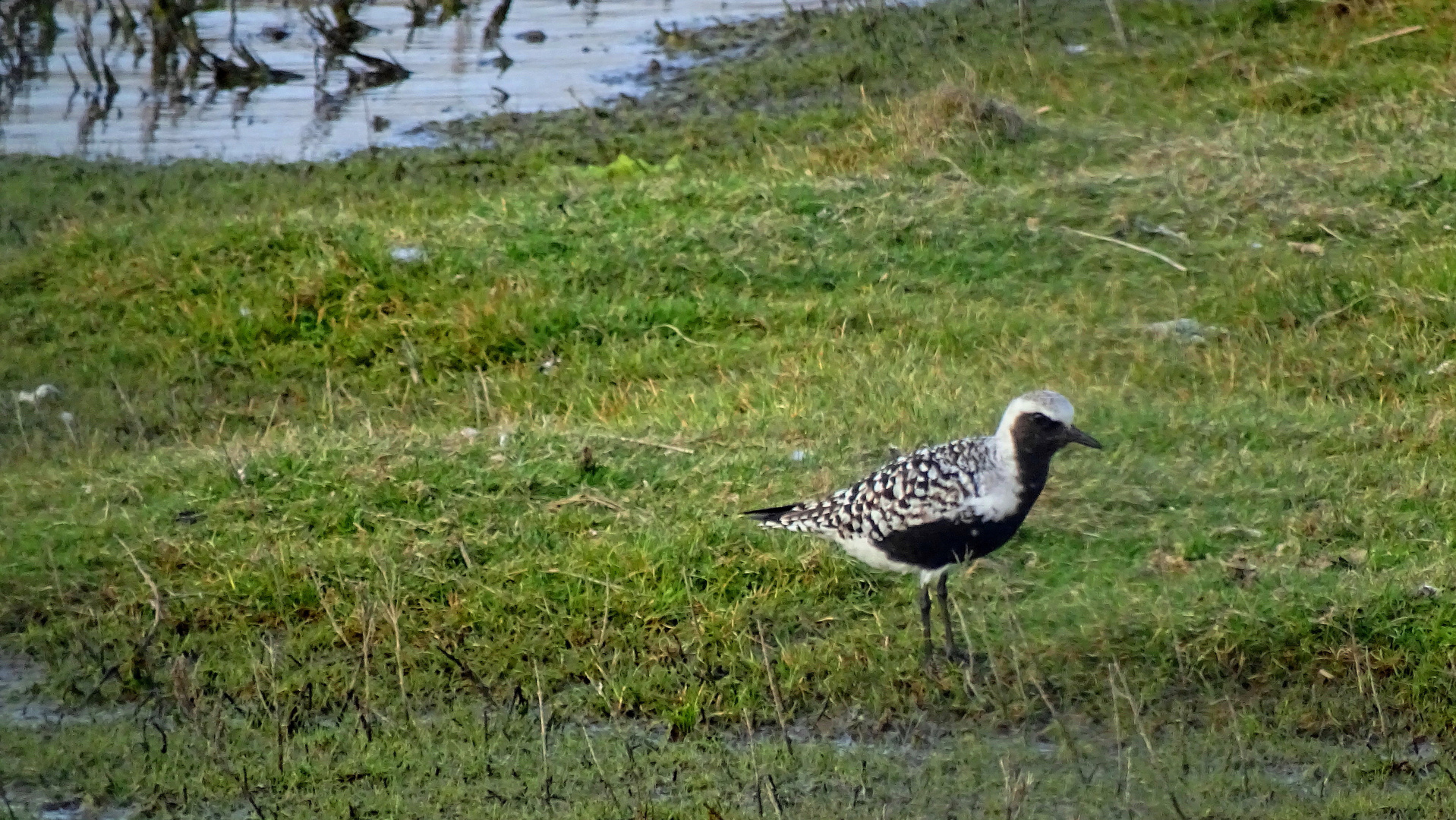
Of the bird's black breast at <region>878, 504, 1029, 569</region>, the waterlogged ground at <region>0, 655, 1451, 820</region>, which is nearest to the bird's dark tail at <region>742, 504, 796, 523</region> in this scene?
the bird's black breast at <region>878, 504, 1029, 569</region>

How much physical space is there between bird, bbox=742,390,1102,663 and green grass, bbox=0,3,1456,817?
30 centimetres

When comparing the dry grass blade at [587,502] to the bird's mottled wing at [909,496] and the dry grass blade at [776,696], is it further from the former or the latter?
the dry grass blade at [776,696]

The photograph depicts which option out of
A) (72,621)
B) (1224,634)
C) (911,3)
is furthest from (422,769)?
(911,3)

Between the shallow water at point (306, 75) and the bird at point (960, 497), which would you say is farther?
the shallow water at point (306, 75)

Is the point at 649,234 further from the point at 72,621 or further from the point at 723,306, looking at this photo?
the point at 72,621

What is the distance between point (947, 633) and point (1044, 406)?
714 mm

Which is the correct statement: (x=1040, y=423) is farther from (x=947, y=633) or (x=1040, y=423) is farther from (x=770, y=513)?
(x=770, y=513)

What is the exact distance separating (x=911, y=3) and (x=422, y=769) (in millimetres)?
9968

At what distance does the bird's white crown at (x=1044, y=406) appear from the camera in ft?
16.9

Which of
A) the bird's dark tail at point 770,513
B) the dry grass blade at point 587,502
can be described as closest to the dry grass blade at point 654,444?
the dry grass blade at point 587,502

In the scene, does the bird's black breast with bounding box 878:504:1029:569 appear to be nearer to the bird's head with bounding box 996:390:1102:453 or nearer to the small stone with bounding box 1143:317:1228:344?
the bird's head with bounding box 996:390:1102:453

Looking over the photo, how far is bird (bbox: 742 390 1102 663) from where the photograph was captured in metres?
5.15

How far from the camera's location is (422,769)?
4828mm

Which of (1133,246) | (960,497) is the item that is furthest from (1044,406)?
(1133,246)
